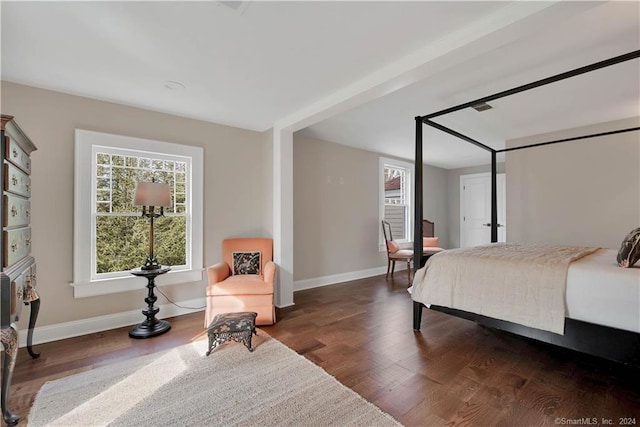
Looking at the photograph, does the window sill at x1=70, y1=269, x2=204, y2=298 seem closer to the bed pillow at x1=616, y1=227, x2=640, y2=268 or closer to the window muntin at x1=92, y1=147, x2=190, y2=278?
the window muntin at x1=92, y1=147, x2=190, y2=278

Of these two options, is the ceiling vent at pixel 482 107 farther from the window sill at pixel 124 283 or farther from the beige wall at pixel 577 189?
the window sill at pixel 124 283

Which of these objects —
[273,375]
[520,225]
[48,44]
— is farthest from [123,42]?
[520,225]

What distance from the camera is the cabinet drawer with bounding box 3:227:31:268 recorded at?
164 centimetres

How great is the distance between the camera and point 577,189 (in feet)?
13.5

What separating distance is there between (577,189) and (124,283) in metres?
5.95

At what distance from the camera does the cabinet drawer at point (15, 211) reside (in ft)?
5.41

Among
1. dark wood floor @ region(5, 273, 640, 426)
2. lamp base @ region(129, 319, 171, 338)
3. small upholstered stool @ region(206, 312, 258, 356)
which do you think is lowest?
dark wood floor @ region(5, 273, 640, 426)

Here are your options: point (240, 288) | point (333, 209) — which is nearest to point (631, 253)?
point (240, 288)

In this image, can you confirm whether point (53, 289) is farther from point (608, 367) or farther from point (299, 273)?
point (608, 367)

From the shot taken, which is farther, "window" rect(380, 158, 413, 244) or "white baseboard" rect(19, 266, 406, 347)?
"window" rect(380, 158, 413, 244)

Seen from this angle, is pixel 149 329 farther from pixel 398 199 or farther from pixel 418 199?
pixel 398 199

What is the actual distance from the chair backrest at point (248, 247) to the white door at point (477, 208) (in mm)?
5196

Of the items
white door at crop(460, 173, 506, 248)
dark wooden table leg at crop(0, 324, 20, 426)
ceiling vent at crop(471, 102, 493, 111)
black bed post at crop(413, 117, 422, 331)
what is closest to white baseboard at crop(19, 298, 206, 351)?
dark wooden table leg at crop(0, 324, 20, 426)

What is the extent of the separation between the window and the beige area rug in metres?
4.19
